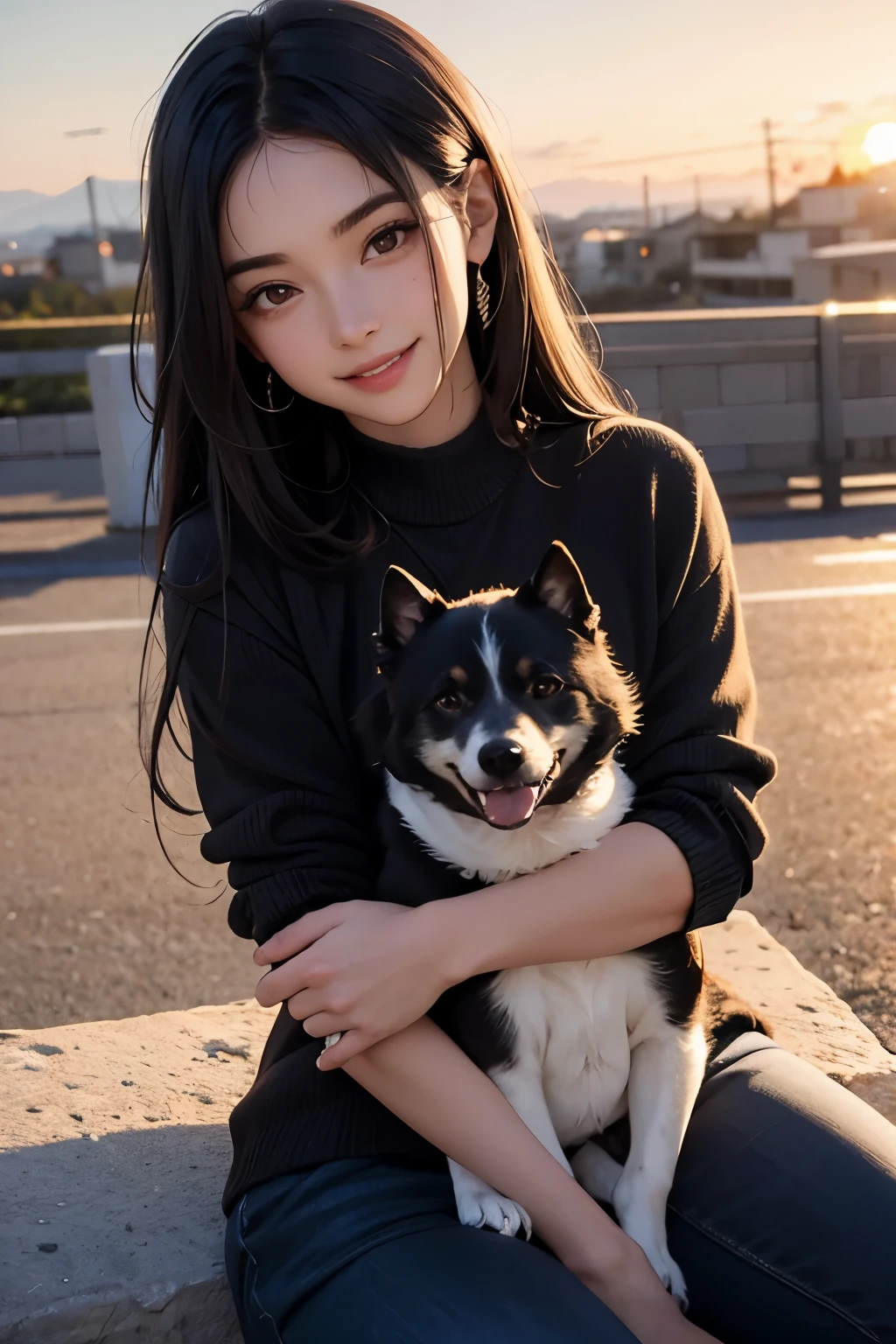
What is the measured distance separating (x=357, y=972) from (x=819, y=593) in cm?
532

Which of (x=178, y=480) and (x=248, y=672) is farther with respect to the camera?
(x=178, y=480)

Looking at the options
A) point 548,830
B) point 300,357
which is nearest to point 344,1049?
point 548,830

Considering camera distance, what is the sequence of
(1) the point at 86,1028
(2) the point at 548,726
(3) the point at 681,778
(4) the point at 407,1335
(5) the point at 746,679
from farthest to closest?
(1) the point at 86,1028, (5) the point at 746,679, (3) the point at 681,778, (2) the point at 548,726, (4) the point at 407,1335

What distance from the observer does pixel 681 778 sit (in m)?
2.06

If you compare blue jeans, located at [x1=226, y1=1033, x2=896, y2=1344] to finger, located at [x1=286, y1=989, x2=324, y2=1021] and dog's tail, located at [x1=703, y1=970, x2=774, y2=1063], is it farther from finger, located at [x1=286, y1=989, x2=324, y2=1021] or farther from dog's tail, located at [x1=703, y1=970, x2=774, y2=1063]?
finger, located at [x1=286, y1=989, x2=324, y2=1021]

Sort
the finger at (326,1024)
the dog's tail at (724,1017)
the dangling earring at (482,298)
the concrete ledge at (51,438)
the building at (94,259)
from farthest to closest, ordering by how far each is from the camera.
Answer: the building at (94,259) < the concrete ledge at (51,438) < the dangling earring at (482,298) < the dog's tail at (724,1017) < the finger at (326,1024)

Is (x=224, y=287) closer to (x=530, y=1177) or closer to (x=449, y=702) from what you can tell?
(x=449, y=702)

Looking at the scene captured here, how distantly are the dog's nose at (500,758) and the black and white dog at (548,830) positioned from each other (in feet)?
0.09

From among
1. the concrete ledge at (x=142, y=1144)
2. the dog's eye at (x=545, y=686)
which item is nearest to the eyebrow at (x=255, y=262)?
the dog's eye at (x=545, y=686)

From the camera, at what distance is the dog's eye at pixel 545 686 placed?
1.81 meters

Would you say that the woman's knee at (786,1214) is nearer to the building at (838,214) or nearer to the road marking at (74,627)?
the road marking at (74,627)

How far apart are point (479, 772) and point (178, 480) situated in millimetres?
861

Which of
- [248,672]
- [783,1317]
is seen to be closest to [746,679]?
[248,672]

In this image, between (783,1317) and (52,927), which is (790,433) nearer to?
(52,927)
